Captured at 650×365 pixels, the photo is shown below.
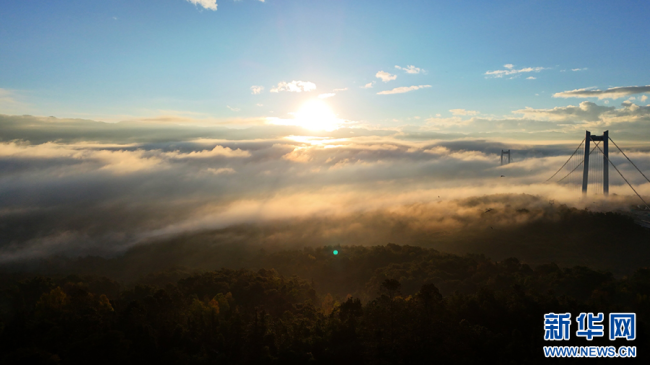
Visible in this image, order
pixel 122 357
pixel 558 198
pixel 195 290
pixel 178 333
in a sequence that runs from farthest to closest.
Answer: pixel 558 198, pixel 195 290, pixel 178 333, pixel 122 357

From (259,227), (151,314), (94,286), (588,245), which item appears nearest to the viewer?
(151,314)

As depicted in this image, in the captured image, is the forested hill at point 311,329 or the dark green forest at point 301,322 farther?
the dark green forest at point 301,322

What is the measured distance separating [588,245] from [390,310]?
69.2 metres

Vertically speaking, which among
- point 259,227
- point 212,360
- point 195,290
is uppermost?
point 212,360

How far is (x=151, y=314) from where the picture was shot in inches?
1065

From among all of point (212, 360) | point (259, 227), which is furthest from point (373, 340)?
point (259, 227)

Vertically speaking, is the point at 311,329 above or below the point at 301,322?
above

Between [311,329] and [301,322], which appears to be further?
[301,322]

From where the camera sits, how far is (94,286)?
5547 cm

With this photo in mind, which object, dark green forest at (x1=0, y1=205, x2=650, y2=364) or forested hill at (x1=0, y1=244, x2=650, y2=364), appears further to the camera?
dark green forest at (x1=0, y1=205, x2=650, y2=364)

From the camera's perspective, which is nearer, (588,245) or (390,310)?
(390,310)

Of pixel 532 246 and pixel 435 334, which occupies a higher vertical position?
pixel 435 334

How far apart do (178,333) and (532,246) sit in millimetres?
76265

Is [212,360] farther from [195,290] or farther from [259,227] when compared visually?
[259,227]
